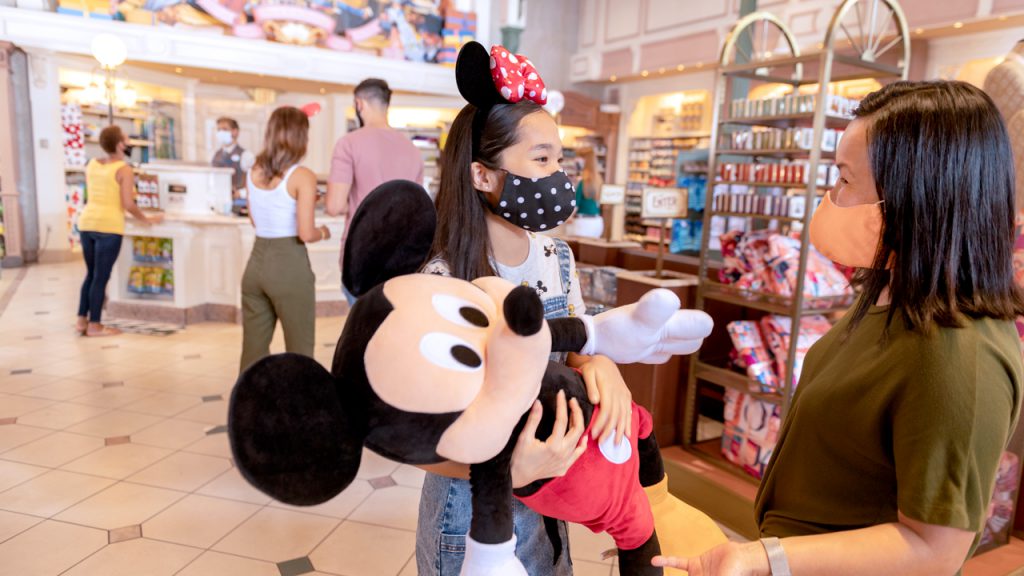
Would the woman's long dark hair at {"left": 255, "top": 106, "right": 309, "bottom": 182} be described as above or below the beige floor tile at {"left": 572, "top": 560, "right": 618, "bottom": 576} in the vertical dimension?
above

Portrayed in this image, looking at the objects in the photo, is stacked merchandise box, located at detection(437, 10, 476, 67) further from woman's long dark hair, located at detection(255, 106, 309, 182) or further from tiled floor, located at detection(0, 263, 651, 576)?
woman's long dark hair, located at detection(255, 106, 309, 182)

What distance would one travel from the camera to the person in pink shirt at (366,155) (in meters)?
3.23

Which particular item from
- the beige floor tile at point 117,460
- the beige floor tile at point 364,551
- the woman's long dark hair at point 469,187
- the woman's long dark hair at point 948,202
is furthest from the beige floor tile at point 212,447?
the woman's long dark hair at point 948,202

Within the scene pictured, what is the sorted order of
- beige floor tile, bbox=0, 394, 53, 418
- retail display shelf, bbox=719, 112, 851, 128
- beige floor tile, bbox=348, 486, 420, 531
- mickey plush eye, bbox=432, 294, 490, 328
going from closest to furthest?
mickey plush eye, bbox=432, 294, 490, 328 → beige floor tile, bbox=348, 486, 420, 531 → retail display shelf, bbox=719, 112, 851, 128 → beige floor tile, bbox=0, 394, 53, 418

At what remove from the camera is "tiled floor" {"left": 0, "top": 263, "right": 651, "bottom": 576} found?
239 cm

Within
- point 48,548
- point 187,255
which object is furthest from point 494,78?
point 187,255

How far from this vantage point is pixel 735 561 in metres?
0.85

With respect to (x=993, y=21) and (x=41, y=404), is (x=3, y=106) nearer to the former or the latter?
(x=41, y=404)

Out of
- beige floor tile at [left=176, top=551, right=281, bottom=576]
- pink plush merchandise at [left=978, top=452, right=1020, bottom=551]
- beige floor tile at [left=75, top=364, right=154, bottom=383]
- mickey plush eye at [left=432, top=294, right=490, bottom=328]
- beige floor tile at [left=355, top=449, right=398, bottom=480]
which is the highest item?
mickey plush eye at [left=432, top=294, right=490, bottom=328]

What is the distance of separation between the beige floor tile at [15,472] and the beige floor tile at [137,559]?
0.83 meters

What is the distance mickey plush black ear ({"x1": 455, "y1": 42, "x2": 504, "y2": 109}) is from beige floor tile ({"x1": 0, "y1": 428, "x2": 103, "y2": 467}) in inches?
120

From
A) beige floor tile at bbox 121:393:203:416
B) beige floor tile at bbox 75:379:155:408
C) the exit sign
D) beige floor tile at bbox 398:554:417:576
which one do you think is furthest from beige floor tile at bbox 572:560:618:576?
beige floor tile at bbox 75:379:155:408

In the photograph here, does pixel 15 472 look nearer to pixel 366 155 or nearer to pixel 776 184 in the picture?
pixel 366 155

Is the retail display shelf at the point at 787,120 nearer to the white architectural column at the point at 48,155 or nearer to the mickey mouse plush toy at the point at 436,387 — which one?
the mickey mouse plush toy at the point at 436,387
